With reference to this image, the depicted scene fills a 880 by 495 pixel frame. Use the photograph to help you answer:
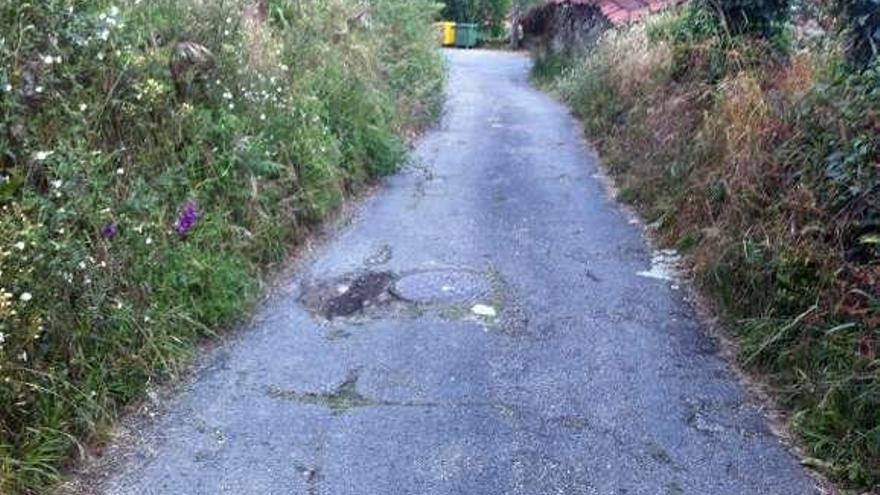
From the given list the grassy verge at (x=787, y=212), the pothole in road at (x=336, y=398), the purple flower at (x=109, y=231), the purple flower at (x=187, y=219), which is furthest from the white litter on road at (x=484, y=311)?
the purple flower at (x=109, y=231)

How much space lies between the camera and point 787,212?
207 inches

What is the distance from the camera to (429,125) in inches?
530

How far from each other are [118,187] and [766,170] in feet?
14.0

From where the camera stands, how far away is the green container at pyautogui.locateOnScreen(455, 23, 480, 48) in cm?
4044

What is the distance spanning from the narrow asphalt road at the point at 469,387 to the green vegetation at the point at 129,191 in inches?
13.7

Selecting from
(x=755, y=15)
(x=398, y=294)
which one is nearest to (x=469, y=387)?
(x=398, y=294)

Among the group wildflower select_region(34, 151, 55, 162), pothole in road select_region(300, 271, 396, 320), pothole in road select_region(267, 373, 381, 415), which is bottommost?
pothole in road select_region(300, 271, 396, 320)

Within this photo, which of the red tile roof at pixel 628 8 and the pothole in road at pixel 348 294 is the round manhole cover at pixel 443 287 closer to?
the pothole in road at pixel 348 294

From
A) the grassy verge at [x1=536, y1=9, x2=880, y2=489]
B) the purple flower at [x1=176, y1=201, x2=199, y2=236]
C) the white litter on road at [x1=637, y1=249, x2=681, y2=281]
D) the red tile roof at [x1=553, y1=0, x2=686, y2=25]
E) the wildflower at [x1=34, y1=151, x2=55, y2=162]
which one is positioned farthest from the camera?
the red tile roof at [x1=553, y1=0, x2=686, y2=25]

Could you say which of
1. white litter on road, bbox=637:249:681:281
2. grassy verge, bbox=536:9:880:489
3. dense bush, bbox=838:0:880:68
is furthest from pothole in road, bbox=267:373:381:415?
dense bush, bbox=838:0:880:68

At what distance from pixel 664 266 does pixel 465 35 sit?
117 ft

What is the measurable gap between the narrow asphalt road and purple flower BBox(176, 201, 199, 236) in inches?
30.4

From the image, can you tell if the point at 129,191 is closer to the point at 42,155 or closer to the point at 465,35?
the point at 42,155

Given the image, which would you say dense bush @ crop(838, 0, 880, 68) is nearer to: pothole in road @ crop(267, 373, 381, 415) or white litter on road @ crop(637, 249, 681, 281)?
white litter on road @ crop(637, 249, 681, 281)
